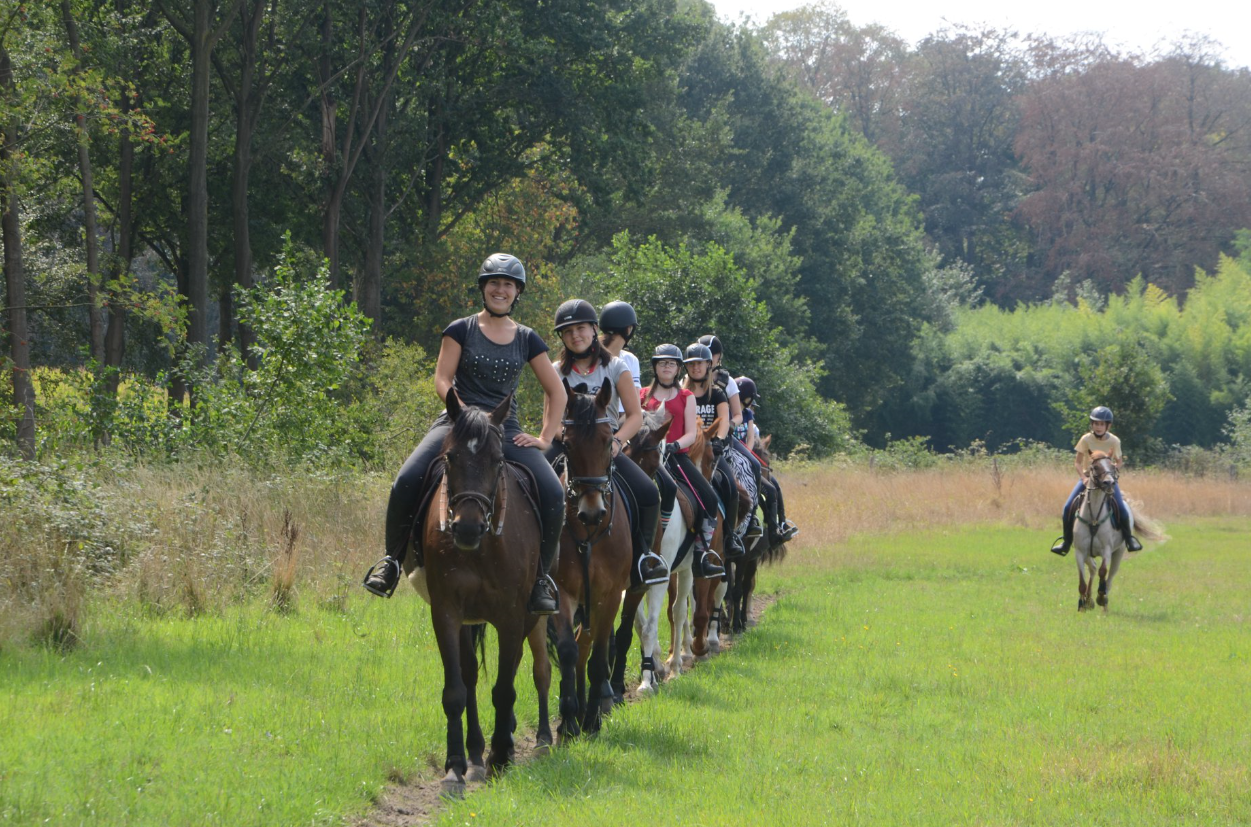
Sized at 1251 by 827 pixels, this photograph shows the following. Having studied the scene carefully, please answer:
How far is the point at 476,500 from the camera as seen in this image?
7094 millimetres

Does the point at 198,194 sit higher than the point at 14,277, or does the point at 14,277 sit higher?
the point at 198,194

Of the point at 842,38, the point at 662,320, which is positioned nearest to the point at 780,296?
the point at 662,320

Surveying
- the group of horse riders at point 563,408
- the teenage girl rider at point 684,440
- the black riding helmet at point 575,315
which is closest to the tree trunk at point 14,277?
the teenage girl rider at point 684,440

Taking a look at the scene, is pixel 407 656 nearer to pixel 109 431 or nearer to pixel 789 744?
pixel 789 744

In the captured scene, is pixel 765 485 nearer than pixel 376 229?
Yes

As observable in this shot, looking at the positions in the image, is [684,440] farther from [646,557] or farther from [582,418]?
[582,418]

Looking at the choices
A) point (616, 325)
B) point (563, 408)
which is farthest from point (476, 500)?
point (616, 325)

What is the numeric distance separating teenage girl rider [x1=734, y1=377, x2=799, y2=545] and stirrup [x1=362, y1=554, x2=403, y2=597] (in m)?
7.09

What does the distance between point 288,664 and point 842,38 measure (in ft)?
290

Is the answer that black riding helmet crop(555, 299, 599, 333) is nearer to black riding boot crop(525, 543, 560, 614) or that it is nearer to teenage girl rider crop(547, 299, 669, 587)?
teenage girl rider crop(547, 299, 669, 587)

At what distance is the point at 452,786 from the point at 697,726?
2.12 meters

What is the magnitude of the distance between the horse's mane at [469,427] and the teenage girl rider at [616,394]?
1527mm

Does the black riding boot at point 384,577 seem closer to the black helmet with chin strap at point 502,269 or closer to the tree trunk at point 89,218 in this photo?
the black helmet with chin strap at point 502,269

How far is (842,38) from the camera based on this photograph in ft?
302
